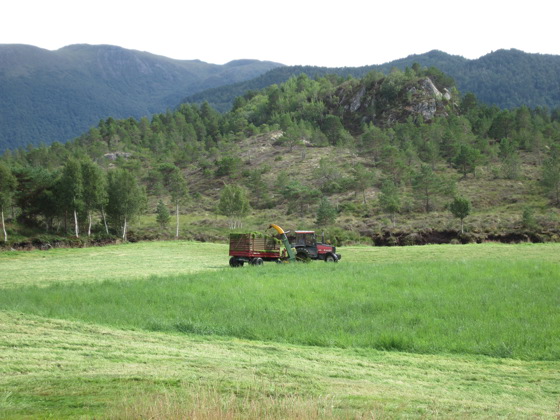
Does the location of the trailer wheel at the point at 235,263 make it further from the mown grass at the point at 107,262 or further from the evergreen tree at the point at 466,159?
the evergreen tree at the point at 466,159

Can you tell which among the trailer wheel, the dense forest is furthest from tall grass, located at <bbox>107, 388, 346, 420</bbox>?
the dense forest

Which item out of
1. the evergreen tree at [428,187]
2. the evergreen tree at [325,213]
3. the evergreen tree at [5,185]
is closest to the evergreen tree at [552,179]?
the evergreen tree at [428,187]

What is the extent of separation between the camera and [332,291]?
17.3 meters

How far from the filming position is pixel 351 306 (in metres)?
15.2

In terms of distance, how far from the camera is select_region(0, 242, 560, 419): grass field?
6.00m

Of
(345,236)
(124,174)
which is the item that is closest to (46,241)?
(124,174)

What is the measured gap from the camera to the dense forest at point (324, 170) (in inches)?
2104

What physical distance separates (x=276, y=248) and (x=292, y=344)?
60.3 feet

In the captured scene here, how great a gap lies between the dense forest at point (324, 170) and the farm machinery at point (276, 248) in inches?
753

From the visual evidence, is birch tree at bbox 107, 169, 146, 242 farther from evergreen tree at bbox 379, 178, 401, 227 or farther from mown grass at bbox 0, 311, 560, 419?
mown grass at bbox 0, 311, 560, 419

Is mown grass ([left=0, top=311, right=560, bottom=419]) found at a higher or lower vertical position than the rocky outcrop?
lower

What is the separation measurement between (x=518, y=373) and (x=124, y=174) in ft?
173

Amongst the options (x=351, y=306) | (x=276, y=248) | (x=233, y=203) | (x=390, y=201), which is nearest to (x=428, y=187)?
(x=390, y=201)

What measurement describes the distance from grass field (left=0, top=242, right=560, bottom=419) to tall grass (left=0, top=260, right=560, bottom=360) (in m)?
0.05
